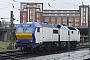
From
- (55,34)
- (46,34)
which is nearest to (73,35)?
(55,34)

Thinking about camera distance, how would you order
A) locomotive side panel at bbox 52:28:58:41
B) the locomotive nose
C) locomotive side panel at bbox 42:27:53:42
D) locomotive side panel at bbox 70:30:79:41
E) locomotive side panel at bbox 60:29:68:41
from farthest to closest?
1. locomotive side panel at bbox 70:30:79:41
2. locomotive side panel at bbox 60:29:68:41
3. locomotive side panel at bbox 52:28:58:41
4. locomotive side panel at bbox 42:27:53:42
5. the locomotive nose

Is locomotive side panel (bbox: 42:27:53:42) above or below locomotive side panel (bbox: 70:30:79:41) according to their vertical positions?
above

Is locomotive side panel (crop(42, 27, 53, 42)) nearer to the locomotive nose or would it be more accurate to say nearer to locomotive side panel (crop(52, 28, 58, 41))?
locomotive side panel (crop(52, 28, 58, 41))

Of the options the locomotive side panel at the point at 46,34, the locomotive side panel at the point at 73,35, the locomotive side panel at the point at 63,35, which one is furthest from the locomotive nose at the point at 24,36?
the locomotive side panel at the point at 73,35

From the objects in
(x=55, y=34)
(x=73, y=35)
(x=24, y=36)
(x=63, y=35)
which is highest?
(x=24, y=36)

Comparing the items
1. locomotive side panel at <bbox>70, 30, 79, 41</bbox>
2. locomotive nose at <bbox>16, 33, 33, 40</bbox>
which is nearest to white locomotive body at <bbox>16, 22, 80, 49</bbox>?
locomotive nose at <bbox>16, 33, 33, 40</bbox>

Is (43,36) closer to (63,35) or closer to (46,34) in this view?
(46,34)

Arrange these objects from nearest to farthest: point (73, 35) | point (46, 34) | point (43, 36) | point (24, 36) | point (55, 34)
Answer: point (24, 36) → point (43, 36) → point (46, 34) → point (55, 34) → point (73, 35)

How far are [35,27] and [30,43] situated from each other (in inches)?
72.1

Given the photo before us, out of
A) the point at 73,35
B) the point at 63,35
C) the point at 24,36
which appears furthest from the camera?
the point at 73,35

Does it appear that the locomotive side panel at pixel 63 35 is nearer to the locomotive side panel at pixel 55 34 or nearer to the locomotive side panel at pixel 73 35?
the locomotive side panel at pixel 55 34

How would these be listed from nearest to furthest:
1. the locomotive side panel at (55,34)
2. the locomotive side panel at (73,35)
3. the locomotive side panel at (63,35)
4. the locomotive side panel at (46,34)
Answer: the locomotive side panel at (46,34)
the locomotive side panel at (55,34)
the locomotive side panel at (63,35)
the locomotive side panel at (73,35)

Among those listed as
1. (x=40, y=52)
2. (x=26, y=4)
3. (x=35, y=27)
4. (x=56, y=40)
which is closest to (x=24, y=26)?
(x=35, y=27)

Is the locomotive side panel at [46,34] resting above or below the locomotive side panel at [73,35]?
above
